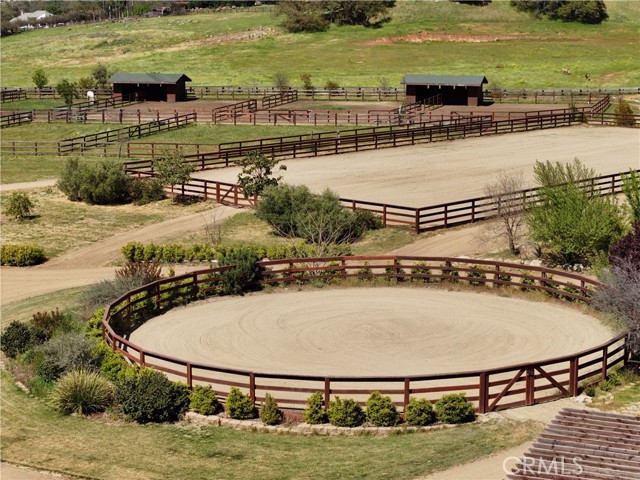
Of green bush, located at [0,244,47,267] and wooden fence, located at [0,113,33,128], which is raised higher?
wooden fence, located at [0,113,33,128]

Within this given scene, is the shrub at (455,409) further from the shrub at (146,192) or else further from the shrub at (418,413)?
the shrub at (146,192)


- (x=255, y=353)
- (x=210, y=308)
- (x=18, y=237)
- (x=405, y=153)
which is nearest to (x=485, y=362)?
(x=255, y=353)

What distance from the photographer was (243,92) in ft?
308

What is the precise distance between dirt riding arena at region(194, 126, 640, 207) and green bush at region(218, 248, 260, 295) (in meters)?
14.6

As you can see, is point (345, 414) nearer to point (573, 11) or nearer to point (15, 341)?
point (15, 341)

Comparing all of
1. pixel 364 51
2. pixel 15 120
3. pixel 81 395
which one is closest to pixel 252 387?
pixel 81 395

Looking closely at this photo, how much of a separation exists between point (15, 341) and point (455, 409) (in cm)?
1244

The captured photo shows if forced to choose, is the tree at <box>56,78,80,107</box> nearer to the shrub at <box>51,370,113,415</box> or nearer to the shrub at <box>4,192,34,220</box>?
the shrub at <box>4,192,34,220</box>

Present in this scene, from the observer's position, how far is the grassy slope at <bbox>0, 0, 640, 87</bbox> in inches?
4338

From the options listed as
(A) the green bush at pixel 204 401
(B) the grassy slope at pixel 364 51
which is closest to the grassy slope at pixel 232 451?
(A) the green bush at pixel 204 401

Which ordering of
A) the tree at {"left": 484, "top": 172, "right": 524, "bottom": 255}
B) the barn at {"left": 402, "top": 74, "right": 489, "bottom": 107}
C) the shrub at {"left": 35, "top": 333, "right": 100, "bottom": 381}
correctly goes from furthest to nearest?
the barn at {"left": 402, "top": 74, "right": 489, "bottom": 107} → the tree at {"left": 484, "top": 172, "right": 524, "bottom": 255} → the shrub at {"left": 35, "top": 333, "right": 100, "bottom": 381}

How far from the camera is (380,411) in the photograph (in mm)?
22312

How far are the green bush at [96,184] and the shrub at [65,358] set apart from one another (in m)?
24.4

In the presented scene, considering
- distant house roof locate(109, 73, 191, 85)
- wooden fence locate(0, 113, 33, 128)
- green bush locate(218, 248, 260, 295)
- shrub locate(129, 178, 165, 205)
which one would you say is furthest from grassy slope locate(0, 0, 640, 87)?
green bush locate(218, 248, 260, 295)
